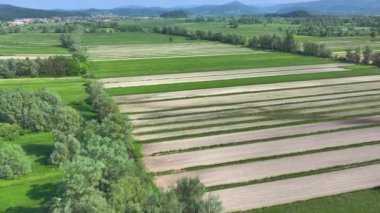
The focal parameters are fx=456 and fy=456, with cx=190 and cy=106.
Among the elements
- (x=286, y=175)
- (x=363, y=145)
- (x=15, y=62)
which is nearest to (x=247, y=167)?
(x=286, y=175)

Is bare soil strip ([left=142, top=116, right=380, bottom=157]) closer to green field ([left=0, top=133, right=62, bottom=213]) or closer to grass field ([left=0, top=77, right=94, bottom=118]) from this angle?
green field ([left=0, top=133, right=62, bottom=213])

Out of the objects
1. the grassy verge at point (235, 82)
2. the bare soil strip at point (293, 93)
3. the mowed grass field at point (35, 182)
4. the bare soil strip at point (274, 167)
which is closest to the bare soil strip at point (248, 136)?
the bare soil strip at point (274, 167)

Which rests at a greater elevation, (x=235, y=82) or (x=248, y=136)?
(x=235, y=82)

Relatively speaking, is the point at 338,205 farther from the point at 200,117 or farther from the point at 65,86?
the point at 65,86

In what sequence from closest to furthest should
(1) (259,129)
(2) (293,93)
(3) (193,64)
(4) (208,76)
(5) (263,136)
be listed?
(5) (263,136) < (1) (259,129) < (2) (293,93) < (4) (208,76) < (3) (193,64)

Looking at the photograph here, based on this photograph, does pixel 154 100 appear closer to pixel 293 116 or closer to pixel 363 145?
pixel 293 116

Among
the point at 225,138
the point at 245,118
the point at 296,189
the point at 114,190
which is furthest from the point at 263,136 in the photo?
the point at 114,190
